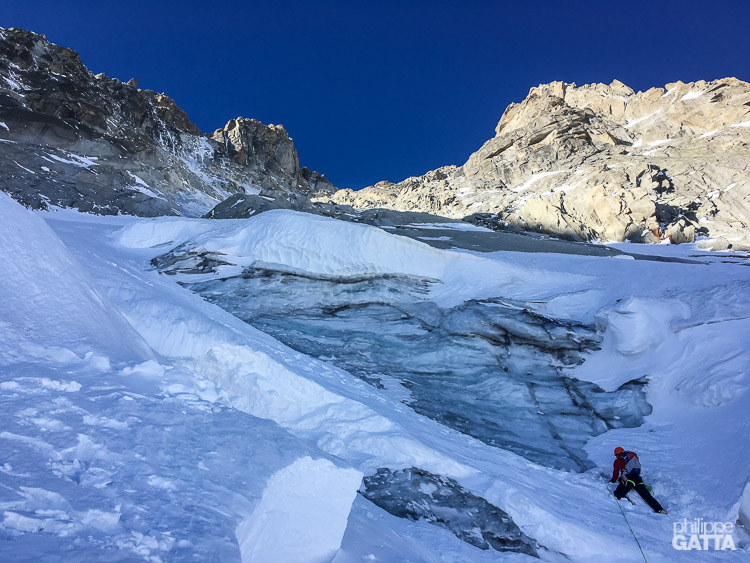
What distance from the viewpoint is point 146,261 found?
16609 millimetres

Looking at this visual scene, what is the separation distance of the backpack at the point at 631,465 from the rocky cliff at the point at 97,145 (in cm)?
3853

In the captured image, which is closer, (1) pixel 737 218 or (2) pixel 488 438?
(2) pixel 488 438

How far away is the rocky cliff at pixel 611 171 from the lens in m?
41.3

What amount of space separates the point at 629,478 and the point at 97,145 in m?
63.7

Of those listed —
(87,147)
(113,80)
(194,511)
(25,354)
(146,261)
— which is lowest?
(194,511)

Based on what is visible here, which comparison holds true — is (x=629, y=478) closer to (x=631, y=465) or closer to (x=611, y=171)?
(x=631, y=465)

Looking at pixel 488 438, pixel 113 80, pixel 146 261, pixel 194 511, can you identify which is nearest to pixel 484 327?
pixel 488 438

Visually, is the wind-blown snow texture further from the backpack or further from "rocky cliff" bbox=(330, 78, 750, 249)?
"rocky cliff" bbox=(330, 78, 750, 249)

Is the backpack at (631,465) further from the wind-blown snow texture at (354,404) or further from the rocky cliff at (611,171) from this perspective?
the rocky cliff at (611,171)

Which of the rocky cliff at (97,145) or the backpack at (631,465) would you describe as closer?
the backpack at (631,465)

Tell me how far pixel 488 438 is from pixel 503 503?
2.48 m

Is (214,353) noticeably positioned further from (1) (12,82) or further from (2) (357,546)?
(1) (12,82)

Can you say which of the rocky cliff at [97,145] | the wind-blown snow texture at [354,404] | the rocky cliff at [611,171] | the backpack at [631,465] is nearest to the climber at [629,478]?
the backpack at [631,465]

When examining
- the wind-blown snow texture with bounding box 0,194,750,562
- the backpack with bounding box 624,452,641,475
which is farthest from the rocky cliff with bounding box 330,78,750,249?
the backpack with bounding box 624,452,641,475
